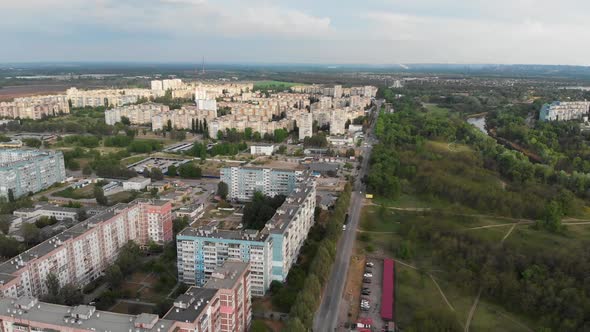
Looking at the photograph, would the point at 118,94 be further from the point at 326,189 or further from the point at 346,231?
the point at 346,231

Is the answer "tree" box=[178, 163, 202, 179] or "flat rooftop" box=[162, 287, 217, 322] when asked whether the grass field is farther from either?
"tree" box=[178, 163, 202, 179]

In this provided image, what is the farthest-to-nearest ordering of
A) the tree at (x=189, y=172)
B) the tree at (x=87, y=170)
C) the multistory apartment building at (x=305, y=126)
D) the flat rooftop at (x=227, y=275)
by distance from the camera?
the multistory apartment building at (x=305, y=126) < the tree at (x=87, y=170) < the tree at (x=189, y=172) < the flat rooftop at (x=227, y=275)

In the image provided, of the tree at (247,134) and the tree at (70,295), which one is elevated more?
the tree at (247,134)

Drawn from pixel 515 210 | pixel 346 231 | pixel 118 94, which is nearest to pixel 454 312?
pixel 346 231

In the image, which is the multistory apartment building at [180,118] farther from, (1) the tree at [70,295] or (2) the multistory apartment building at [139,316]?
(2) the multistory apartment building at [139,316]

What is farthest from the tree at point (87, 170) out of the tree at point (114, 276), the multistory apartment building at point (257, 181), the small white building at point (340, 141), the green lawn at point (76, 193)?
the small white building at point (340, 141)

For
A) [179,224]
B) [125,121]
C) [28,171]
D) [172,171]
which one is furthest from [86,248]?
[125,121]
